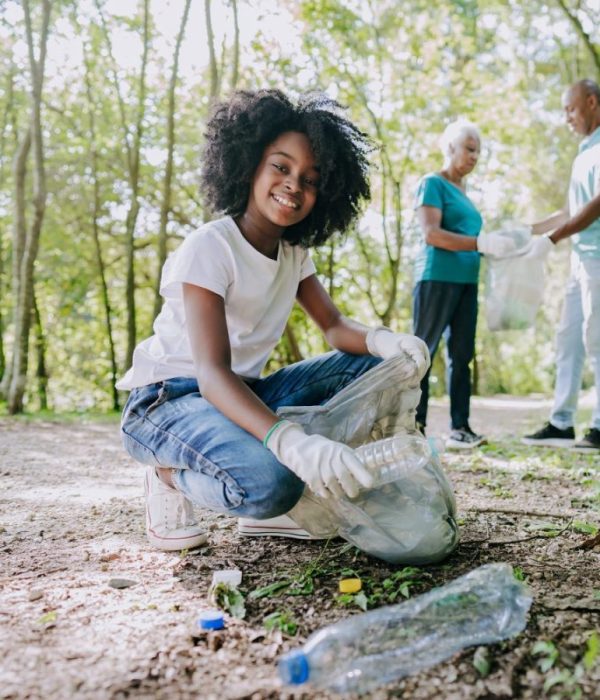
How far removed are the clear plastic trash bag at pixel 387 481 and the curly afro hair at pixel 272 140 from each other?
2.12ft

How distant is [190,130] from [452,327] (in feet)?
22.1

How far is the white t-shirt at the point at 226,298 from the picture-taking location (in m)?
1.90

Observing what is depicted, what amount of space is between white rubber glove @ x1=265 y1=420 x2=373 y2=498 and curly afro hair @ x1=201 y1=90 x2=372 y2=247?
889 mm

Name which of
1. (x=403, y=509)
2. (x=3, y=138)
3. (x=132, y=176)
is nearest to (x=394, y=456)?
(x=403, y=509)

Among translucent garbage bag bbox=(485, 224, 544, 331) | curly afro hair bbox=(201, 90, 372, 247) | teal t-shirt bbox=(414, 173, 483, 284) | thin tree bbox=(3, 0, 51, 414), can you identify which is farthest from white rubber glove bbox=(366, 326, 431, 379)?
thin tree bbox=(3, 0, 51, 414)

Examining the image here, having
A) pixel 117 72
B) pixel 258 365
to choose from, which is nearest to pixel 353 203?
pixel 258 365

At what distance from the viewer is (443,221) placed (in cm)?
373

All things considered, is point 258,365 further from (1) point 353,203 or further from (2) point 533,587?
(2) point 533,587

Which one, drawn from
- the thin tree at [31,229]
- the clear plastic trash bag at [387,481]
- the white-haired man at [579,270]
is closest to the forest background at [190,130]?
the thin tree at [31,229]

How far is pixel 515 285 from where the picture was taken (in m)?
3.77

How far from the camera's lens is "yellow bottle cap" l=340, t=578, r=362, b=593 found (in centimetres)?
163

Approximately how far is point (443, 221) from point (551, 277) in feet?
29.2

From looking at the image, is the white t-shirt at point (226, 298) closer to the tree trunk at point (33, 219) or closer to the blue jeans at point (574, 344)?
the blue jeans at point (574, 344)

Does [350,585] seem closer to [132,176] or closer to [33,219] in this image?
[33,219]
